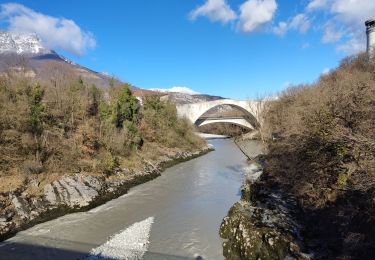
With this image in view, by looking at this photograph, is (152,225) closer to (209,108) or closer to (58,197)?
(58,197)

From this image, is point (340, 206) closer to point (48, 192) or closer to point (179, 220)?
point (179, 220)

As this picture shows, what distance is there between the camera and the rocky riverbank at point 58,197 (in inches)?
592

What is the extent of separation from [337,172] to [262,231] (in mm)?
4987

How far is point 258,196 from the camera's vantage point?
1795 centimetres

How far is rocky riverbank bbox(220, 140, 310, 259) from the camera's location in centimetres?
1118

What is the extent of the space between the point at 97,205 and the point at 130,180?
234 inches

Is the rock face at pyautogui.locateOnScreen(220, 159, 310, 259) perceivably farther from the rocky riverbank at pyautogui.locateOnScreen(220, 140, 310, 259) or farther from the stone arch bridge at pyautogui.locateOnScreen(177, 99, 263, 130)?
the stone arch bridge at pyautogui.locateOnScreen(177, 99, 263, 130)

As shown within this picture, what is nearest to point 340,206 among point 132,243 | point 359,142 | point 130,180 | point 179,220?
point 359,142

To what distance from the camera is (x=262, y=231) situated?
12.3 m

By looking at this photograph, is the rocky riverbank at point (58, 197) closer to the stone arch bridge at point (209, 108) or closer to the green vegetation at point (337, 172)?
the green vegetation at point (337, 172)

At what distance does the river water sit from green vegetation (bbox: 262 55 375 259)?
3861 millimetres

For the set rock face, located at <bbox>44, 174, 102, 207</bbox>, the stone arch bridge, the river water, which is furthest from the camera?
the stone arch bridge

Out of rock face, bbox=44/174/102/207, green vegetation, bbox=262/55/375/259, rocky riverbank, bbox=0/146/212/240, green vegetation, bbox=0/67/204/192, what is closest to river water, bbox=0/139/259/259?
rocky riverbank, bbox=0/146/212/240

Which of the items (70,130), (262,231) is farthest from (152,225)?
(70,130)
